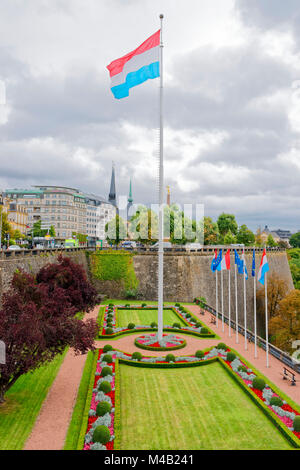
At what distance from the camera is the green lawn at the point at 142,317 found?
34.8 meters

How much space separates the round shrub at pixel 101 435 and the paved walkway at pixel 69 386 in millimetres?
1392

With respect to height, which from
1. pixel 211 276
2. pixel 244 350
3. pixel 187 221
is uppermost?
pixel 187 221

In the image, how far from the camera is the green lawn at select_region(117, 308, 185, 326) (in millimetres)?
34781

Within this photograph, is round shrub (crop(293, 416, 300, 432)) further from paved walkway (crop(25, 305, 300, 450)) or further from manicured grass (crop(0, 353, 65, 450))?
manicured grass (crop(0, 353, 65, 450))


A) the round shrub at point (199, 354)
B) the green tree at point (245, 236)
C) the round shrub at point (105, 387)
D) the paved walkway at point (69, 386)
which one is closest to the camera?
the paved walkway at point (69, 386)

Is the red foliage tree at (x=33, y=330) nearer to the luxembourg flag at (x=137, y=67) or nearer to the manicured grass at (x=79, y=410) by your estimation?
the manicured grass at (x=79, y=410)

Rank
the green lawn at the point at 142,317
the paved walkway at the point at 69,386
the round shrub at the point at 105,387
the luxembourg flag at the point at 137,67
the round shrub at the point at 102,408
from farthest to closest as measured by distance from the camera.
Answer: the green lawn at the point at 142,317
the luxembourg flag at the point at 137,67
the round shrub at the point at 105,387
the round shrub at the point at 102,408
the paved walkway at the point at 69,386

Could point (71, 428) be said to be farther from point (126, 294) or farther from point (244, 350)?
point (126, 294)

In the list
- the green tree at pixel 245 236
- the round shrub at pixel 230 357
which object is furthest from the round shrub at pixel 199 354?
the green tree at pixel 245 236

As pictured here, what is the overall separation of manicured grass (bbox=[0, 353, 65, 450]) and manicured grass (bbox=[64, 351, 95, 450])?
1682 mm

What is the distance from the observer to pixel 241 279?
186 ft
